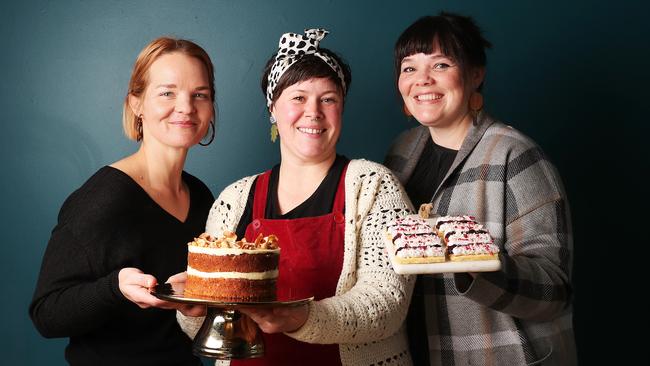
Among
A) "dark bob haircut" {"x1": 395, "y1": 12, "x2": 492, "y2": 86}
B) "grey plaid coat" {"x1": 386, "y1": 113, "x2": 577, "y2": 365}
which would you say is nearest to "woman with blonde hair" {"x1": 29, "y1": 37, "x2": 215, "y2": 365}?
"dark bob haircut" {"x1": 395, "y1": 12, "x2": 492, "y2": 86}

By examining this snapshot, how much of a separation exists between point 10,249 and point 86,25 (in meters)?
1.02

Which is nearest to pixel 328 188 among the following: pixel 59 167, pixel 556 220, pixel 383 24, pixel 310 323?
pixel 310 323

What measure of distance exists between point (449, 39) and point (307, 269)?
A: 0.82m

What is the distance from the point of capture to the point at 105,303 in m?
2.24

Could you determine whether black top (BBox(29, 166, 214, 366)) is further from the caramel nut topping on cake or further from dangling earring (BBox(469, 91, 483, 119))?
dangling earring (BBox(469, 91, 483, 119))

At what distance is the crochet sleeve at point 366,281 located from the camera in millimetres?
1979

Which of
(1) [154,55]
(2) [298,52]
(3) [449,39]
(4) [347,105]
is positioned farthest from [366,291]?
(4) [347,105]

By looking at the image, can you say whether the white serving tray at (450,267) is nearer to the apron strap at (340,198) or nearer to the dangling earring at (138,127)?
the apron strap at (340,198)

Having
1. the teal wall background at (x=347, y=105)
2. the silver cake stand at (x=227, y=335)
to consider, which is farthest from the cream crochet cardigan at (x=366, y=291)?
the teal wall background at (x=347, y=105)

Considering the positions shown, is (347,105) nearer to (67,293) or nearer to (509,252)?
(509,252)

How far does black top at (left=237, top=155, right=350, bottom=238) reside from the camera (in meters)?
2.29

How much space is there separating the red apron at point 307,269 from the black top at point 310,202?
0.03 metres

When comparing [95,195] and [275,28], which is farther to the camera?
[275,28]

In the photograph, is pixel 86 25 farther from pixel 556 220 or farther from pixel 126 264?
pixel 556 220
